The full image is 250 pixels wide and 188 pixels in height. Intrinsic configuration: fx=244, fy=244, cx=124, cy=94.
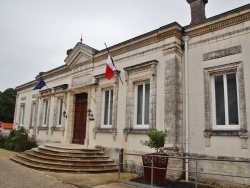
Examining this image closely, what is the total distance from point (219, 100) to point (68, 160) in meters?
5.05

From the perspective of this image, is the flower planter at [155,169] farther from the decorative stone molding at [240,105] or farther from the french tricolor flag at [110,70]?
the french tricolor flag at [110,70]

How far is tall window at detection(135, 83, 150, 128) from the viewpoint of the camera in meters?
8.28

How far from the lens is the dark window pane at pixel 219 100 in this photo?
6650 millimetres

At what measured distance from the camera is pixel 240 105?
6199 millimetres

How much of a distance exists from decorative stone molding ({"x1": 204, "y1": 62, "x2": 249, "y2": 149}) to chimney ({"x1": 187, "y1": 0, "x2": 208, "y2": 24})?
8.07ft

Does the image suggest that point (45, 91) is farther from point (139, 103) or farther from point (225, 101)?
point (225, 101)

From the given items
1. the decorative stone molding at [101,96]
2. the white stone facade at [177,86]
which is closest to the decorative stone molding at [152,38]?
the white stone facade at [177,86]

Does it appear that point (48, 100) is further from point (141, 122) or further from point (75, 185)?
point (75, 185)

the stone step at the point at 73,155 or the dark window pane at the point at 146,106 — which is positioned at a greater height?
the dark window pane at the point at 146,106

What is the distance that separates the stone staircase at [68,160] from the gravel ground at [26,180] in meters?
0.68

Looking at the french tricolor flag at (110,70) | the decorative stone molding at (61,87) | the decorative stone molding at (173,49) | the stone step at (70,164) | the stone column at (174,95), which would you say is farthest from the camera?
the decorative stone molding at (61,87)

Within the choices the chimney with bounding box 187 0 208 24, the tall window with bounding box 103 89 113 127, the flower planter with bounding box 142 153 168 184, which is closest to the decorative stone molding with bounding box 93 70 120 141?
the tall window with bounding box 103 89 113 127

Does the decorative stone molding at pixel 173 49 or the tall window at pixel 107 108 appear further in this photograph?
the tall window at pixel 107 108

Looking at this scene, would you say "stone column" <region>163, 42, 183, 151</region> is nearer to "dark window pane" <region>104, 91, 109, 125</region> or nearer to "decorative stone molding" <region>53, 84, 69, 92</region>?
"dark window pane" <region>104, 91, 109, 125</region>
